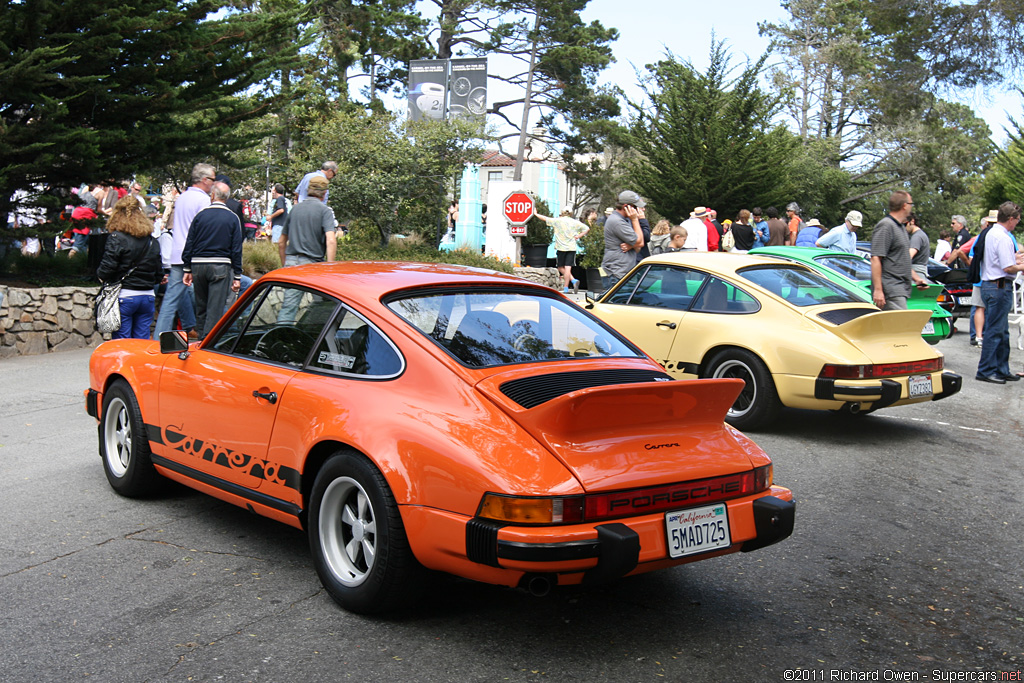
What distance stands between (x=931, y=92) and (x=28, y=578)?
28.2 meters

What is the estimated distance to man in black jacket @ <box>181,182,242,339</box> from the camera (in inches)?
376

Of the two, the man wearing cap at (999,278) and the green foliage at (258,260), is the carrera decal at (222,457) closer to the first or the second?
the man wearing cap at (999,278)

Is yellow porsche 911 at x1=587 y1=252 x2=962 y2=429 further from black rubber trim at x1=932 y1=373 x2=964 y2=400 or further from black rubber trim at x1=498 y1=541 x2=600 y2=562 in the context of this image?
black rubber trim at x1=498 y1=541 x2=600 y2=562

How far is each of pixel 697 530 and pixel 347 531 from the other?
1.41m

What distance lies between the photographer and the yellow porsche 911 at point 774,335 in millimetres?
7207

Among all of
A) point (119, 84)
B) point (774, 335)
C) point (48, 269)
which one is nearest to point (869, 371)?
point (774, 335)

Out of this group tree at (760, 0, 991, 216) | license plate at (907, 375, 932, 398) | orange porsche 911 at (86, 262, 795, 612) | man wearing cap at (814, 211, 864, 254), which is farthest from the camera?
tree at (760, 0, 991, 216)

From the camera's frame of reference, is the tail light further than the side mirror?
Yes

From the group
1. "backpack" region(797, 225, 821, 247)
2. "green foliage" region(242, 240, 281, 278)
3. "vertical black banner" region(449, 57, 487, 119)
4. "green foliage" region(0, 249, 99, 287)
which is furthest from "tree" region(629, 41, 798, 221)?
"green foliage" region(0, 249, 99, 287)

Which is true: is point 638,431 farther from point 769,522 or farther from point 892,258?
point 892,258

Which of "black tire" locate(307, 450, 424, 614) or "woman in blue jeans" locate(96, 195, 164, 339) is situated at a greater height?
"woman in blue jeans" locate(96, 195, 164, 339)

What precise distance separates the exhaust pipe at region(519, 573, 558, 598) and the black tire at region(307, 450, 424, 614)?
473 millimetres

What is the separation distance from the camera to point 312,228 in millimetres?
9758

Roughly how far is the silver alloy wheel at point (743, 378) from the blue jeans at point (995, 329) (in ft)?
15.2
